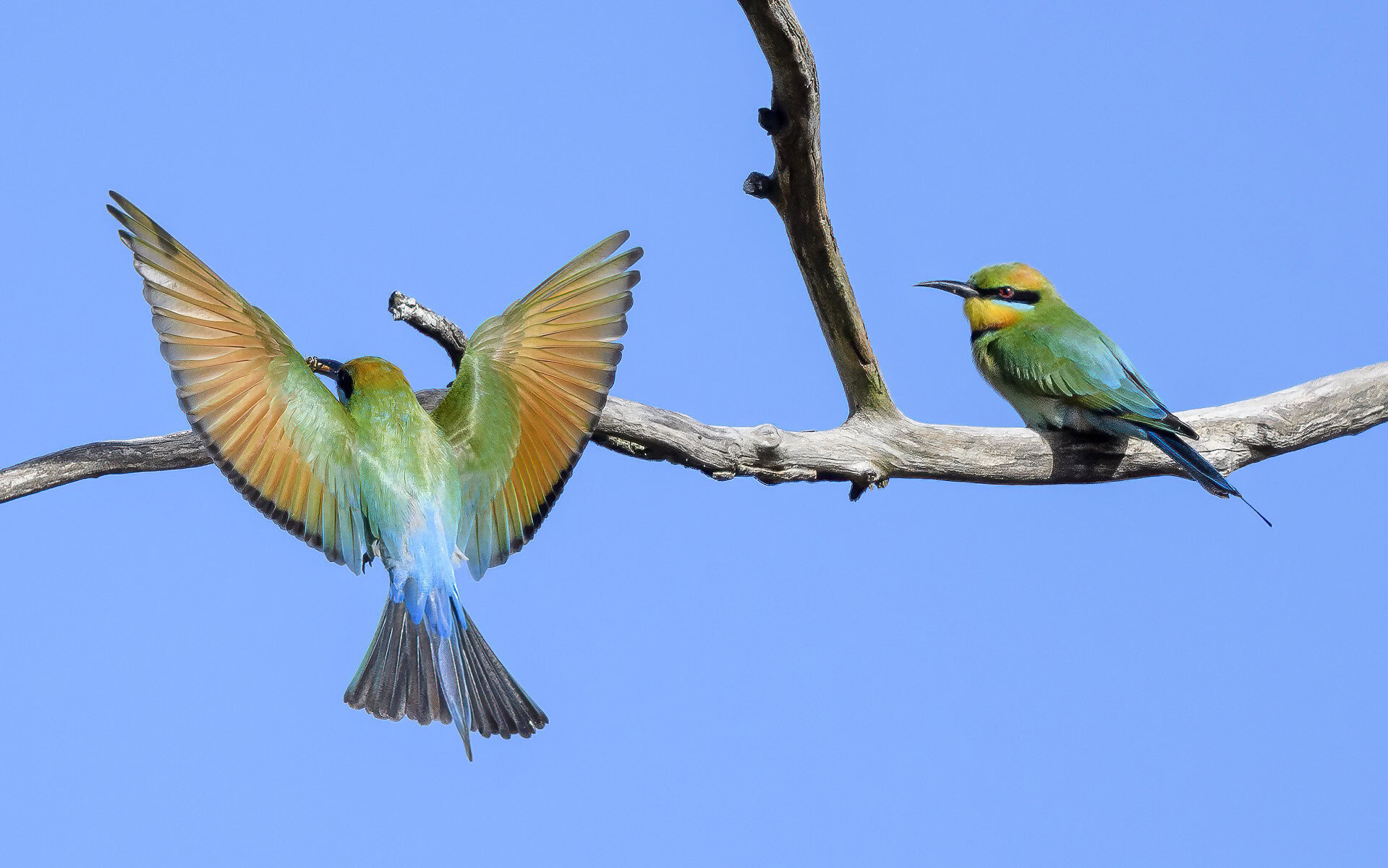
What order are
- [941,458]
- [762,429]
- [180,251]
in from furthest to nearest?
[941,458] → [762,429] → [180,251]

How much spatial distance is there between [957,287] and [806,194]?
1234 mm

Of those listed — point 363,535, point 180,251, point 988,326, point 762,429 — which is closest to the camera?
point 180,251

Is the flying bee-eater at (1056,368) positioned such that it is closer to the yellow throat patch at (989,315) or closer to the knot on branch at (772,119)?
the yellow throat patch at (989,315)

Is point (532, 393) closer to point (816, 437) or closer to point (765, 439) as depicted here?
point (765, 439)

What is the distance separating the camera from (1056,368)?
3350 mm

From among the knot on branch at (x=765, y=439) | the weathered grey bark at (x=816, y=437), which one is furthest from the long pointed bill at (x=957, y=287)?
the knot on branch at (x=765, y=439)

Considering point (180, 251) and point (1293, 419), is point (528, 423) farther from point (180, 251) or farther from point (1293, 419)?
point (1293, 419)

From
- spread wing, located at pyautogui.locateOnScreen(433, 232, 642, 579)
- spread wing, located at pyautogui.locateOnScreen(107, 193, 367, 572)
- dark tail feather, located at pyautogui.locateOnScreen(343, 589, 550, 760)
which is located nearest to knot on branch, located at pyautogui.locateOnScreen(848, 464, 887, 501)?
spread wing, located at pyautogui.locateOnScreen(433, 232, 642, 579)

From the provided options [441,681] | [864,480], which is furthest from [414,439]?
[864,480]

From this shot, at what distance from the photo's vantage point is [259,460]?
8.46ft

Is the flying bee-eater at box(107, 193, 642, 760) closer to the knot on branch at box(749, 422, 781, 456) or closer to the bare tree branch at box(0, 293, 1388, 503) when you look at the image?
the bare tree branch at box(0, 293, 1388, 503)

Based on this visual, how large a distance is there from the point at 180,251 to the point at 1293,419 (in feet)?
9.62

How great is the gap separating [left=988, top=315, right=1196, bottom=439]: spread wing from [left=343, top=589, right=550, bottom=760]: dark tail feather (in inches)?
62.1

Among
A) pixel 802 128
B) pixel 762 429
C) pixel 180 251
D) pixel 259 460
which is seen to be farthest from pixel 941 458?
pixel 180 251
